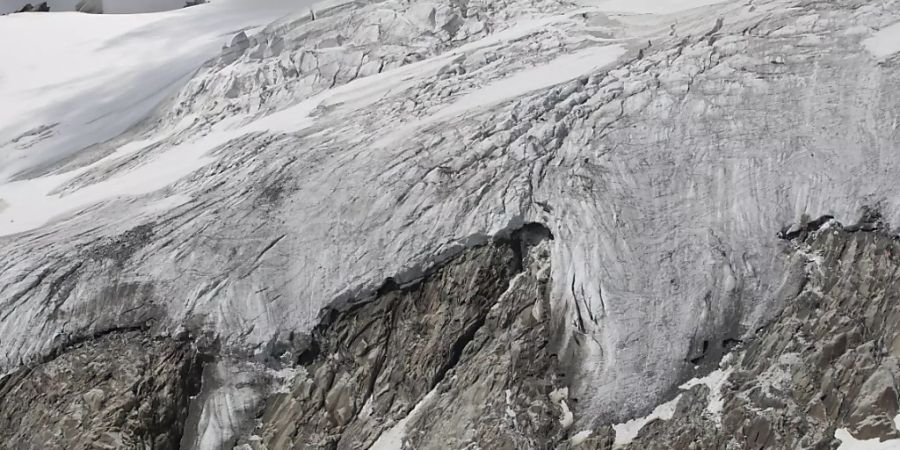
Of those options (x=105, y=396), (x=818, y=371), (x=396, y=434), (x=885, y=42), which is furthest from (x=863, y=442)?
(x=105, y=396)

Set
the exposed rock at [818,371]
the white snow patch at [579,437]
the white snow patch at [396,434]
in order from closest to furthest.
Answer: the exposed rock at [818,371]
the white snow patch at [579,437]
the white snow patch at [396,434]

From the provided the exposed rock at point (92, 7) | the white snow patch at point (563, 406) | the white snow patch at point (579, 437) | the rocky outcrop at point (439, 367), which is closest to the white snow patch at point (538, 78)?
the rocky outcrop at point (439, 367)

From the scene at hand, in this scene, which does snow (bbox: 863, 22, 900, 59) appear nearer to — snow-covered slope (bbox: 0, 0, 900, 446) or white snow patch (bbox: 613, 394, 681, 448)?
snow-covered slope (bbox: 0, 0, 900, 446)

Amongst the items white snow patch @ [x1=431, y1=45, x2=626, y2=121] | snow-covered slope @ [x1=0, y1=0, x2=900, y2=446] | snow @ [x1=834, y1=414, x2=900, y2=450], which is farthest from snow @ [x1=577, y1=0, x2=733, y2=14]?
Answer: snow @ [x1=834, y1=414, x2=900, y2=450]

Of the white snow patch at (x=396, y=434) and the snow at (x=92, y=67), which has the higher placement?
the snow at (x=92, y=67)

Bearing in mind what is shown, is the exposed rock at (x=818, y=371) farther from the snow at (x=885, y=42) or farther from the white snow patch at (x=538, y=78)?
the white snow patch at (x=538, y=78)

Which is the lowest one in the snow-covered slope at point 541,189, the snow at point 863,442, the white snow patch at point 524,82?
the snow at point 863,442

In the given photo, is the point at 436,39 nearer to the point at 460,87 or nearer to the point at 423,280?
the point at 460,87
